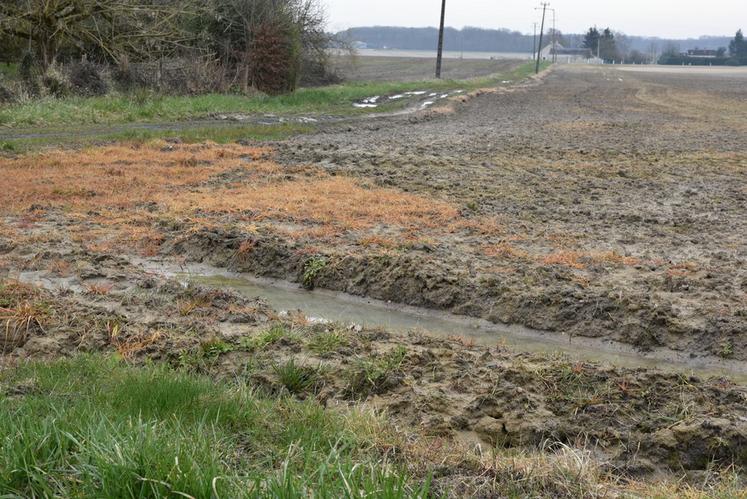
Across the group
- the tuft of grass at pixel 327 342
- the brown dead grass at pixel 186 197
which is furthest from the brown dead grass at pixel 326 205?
the tuft of grass at pixel 327 342

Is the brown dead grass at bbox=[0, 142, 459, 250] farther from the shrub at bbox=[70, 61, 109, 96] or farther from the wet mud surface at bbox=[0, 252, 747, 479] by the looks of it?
the shrub at bbox=[70, 61, 109, 96]

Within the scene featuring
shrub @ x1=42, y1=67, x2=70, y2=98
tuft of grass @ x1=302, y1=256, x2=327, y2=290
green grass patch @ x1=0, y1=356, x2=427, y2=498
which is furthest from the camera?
shrub @ x1=42, y1=67, x2=70, y2=98

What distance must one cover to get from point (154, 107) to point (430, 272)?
19214 mm

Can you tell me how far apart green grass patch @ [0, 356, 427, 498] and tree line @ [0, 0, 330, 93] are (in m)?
23.9

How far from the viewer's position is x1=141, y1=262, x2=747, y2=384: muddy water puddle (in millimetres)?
7251

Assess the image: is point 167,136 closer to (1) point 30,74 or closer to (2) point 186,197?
(2) point 186,197

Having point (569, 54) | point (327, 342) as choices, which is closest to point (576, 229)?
point (327, 342)

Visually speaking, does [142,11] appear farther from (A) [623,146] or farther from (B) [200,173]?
(A) [623,146]

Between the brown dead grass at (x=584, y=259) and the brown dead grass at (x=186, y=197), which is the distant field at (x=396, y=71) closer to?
the brown dead grass at (x=186, y=197)

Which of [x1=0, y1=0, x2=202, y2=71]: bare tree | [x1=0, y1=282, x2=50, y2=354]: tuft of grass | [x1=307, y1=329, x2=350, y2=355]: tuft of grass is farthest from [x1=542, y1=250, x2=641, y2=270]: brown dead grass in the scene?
[x1=0, y1=0, x2=202, y2=71]: bare tree

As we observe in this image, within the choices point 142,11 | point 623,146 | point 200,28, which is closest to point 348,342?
point 623,146

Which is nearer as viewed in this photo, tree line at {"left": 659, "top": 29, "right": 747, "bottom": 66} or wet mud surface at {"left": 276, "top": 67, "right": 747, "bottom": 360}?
wet mud surface at {"left": 276, "top": 67, "right": 747, "bottom": 360}

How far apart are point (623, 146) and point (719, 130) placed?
23.7 ft

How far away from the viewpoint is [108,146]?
17891 mm
